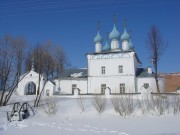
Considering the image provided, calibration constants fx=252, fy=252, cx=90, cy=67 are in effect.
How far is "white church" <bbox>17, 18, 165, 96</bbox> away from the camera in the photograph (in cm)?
3084

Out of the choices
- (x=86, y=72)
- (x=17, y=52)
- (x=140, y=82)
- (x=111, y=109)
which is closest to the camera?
(x=111, y=109)

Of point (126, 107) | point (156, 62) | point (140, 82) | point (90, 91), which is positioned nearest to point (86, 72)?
point (90, 91)

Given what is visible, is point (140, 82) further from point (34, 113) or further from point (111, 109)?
point (34, 113)

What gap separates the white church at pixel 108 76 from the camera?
30.8 metres

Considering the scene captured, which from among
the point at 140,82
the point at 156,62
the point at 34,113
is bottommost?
the point at 34,113

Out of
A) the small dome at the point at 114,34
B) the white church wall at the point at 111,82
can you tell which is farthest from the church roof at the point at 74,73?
the small dome at the point at 114,34

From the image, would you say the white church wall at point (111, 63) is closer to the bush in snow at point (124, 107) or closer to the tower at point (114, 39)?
the tower at point (114, 39)

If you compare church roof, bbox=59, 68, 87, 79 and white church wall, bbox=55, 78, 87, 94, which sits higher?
church roof, bbox=59, 68, 87, 79

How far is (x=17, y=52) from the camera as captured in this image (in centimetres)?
2488

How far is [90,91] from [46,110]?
13758 mm

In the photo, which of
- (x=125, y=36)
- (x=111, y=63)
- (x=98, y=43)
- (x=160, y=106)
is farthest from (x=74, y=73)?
(x=160, y=106)

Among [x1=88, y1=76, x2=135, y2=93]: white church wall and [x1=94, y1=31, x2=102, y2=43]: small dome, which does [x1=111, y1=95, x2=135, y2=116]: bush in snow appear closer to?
[x1=88, y1=76, x2=135, y2=93]: white church wall

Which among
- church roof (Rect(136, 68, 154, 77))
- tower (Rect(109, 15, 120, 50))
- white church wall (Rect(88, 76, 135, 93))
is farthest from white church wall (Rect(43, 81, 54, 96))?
church roof (Rect(136, 68, 154, 77))

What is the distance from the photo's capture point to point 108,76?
31484 mm
